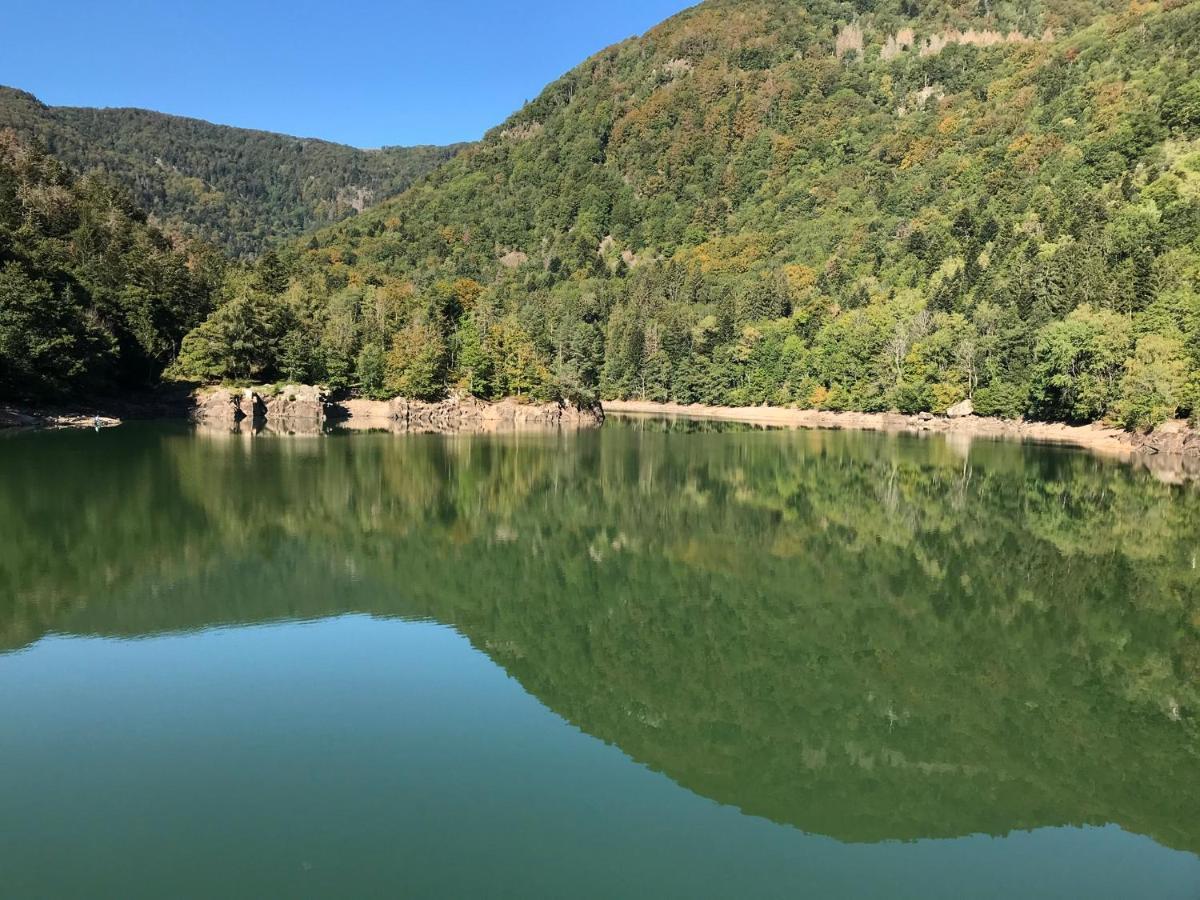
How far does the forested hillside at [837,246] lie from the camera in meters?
70.2

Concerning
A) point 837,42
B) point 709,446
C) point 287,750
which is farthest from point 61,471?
point 837,42

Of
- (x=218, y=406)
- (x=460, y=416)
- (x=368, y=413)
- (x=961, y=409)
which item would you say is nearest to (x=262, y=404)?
(x=218, y=406)

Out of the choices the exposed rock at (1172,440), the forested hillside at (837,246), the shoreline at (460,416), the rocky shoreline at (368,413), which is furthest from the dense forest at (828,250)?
the rocky shoreline at (368,413)

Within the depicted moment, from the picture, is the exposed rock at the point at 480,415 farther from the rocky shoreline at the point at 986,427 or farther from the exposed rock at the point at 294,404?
the rocky shoreline at the point at 986,427

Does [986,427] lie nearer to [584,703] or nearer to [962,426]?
[962,426]

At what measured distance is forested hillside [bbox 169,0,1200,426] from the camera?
230ft

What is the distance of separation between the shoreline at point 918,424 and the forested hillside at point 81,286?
5106cm

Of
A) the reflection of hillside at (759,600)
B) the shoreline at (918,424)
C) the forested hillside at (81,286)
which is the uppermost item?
the forested hillside at (81,286)

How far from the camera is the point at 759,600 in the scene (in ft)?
57.9

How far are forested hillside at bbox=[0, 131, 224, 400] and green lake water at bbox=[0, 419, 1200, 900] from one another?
104 feet

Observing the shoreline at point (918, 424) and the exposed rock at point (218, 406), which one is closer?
the shoreline at point (918, 424)

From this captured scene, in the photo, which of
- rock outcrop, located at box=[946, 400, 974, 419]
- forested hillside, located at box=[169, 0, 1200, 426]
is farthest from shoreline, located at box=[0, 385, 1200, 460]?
forested hillside, located at box=[169, 0, 1200, 426]

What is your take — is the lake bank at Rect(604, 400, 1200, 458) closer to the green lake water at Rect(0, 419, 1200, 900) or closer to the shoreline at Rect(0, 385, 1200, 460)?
the shoreline at Rect(0, 385, 1200, 460)

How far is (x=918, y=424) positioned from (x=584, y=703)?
76.5 m
